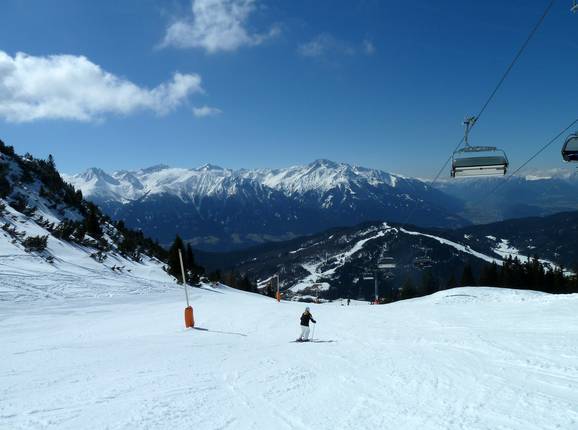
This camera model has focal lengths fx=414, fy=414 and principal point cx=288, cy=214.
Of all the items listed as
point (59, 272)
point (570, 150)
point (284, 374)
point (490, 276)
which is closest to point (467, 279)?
point (490, 276)

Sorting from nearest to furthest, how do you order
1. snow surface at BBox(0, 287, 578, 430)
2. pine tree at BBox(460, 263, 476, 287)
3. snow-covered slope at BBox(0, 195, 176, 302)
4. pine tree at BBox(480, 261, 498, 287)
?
snow surface at BBox(0, 287, 578, 430)
snow-covered slope at BBox(0, 195, 176, 302)
pine tree at BBox(480, 261, 498, 287)
pine tree at BBox(460, 263, 476, 287)

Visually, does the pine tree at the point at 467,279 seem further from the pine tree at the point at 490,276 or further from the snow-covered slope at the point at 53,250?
the snow-covered slope at the point at 53,250

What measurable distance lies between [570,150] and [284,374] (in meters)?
14.3

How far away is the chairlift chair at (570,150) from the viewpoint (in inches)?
638

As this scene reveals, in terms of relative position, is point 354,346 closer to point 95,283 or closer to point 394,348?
point 394,348

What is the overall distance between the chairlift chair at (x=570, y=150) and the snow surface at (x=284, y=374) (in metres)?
6.62

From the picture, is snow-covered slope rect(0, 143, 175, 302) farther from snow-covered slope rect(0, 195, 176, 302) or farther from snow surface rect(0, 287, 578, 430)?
snow surface rect(0, 287, 578, 430)

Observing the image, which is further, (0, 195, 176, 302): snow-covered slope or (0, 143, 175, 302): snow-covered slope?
(0, 143, 175, 302): snow-covered slope

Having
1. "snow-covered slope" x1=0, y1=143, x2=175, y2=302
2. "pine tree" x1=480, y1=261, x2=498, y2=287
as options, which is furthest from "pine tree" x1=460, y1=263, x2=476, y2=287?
"snow-covered slope" x1=0, y1=143, x2=175, y2=302

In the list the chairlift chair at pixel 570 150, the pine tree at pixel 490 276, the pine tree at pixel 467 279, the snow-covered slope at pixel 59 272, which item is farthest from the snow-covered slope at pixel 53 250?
the pine tree at pixel 467 279

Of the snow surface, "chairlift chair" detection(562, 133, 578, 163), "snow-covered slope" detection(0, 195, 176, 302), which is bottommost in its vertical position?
the snow surface

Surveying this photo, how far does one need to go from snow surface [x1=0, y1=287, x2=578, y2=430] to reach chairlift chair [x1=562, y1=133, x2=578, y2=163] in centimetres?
662

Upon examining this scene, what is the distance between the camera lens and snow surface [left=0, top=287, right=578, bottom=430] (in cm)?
748

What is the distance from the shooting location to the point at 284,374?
36.3ft
